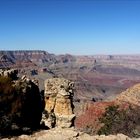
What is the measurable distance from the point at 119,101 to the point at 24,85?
176ft

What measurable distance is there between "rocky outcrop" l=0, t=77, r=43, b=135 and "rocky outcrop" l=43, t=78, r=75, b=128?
42.3 inches

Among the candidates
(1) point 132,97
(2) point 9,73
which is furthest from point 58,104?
(1) point 132,97

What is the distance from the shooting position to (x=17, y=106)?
26.5 metres

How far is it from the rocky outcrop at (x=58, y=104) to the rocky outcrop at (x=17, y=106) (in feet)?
3.53

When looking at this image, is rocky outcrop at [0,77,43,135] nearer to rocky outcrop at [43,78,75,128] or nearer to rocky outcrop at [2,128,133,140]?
rocky outcrop at [43,78,75,128]

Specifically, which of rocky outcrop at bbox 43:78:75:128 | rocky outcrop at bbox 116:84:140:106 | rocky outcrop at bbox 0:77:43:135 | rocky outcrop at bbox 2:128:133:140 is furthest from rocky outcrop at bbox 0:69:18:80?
rocky outcrop at bbox 116:84:140:106

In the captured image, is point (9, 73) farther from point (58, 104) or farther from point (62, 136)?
point (62, 136)

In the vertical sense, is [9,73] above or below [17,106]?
above

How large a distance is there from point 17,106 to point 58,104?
16.9ft

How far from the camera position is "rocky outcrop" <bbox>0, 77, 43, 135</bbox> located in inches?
1007

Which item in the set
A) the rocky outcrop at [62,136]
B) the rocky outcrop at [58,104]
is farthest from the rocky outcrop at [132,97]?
the rocky outcrop at [62,136]

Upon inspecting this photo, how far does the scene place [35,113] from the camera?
3081cm

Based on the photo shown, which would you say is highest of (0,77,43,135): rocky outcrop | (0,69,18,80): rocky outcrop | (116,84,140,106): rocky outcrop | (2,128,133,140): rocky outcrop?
(0,69,18,80): rocky outcrop

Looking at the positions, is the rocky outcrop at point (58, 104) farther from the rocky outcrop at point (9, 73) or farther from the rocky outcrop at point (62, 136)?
the rocky outcrop at point (62, 136)
